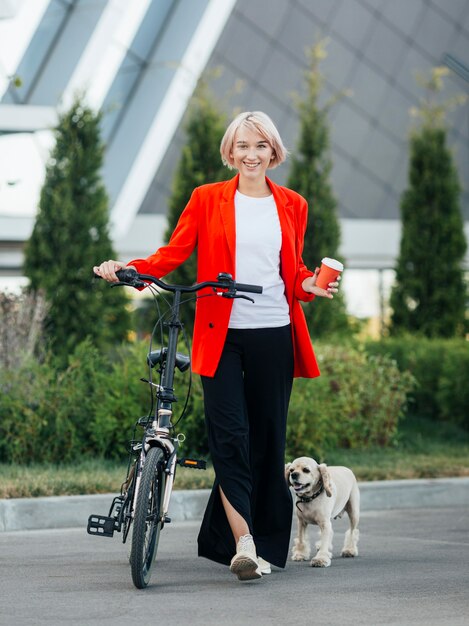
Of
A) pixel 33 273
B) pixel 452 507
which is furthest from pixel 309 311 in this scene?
pixel 452 507

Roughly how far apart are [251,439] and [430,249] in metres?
12.9

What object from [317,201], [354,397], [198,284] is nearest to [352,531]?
[198,284]

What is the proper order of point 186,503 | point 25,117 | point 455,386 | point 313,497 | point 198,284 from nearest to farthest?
point 198,284 → point 313,497 → point 186,503 → point 455,386 → point 25,117

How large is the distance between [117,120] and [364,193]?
5.32 metres

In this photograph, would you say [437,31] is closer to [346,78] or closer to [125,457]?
[346,78]

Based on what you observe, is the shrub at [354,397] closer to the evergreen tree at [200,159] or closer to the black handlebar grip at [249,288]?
the evergreen tree at [200,159]

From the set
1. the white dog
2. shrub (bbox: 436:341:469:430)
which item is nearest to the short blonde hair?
the white dog

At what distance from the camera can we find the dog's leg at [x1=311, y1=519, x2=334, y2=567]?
6324 mm

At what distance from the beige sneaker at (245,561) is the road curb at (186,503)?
280cm

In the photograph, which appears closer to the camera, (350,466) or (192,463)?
(192,463)

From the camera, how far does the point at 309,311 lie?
15539 mm

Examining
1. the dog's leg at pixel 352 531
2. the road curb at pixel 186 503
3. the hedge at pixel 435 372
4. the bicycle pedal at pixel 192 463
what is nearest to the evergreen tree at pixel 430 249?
the hedge at pixel 435 372

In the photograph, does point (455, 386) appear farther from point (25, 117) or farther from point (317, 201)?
point (25, 117)

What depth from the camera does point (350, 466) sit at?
10.7 metres
